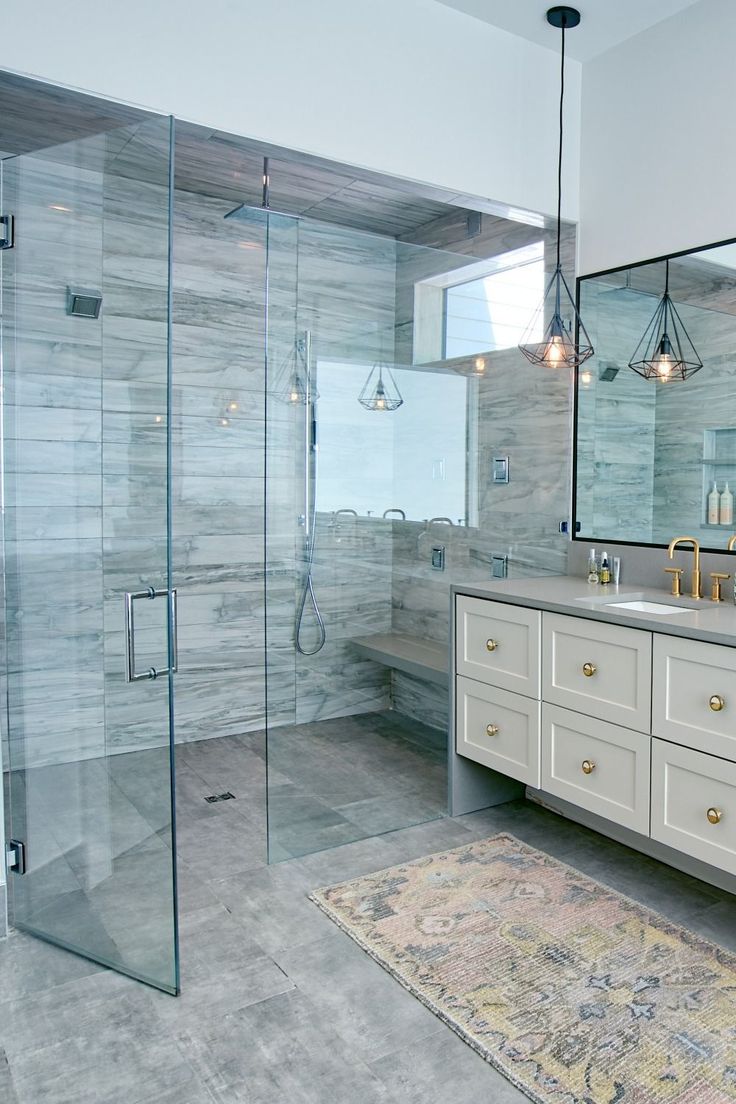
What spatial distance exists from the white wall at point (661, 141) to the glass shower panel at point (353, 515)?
0.64 metres

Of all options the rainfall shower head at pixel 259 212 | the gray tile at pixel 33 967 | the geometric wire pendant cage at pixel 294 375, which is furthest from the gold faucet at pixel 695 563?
the gray tile at pixel 33 967

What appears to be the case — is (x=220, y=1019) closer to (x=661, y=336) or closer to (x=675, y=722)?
(x=675, y=722)

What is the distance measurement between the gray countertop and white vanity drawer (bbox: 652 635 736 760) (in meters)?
0.04

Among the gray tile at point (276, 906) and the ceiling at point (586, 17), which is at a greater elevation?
the ceiling at point (586, 17)

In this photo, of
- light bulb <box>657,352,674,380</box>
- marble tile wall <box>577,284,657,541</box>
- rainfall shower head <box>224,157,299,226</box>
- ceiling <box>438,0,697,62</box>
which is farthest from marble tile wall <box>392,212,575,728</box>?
rainfall shower head <box>224,157,299,226</box>

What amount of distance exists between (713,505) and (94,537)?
2088mm

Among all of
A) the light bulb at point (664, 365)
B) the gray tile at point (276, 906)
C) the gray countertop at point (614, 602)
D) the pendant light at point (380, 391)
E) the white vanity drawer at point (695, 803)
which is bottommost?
the gray tile at point (276, 906)

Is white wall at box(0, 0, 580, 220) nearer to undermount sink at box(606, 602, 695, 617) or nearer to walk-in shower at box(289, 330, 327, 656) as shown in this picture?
walk-in shower at box(289, 330, 327, 656)

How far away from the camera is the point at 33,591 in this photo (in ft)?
7.33

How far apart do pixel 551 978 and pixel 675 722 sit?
30.6 inches

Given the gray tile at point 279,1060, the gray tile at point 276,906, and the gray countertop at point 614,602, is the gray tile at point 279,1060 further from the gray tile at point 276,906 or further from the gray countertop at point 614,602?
the gray countertop at point 614,602

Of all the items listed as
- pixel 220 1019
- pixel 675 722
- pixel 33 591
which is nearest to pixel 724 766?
pixel 675 722

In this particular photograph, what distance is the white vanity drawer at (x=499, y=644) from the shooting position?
288cm

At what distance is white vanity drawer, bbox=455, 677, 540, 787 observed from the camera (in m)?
2.91
